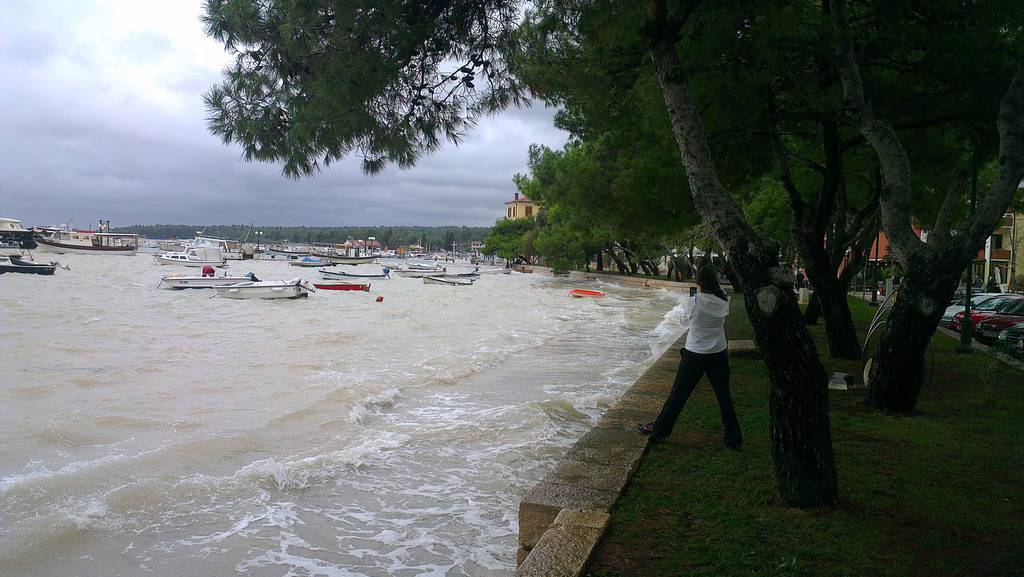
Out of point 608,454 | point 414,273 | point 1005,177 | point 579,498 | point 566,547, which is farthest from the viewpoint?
point 414,273

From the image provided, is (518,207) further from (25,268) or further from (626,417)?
(626,417)


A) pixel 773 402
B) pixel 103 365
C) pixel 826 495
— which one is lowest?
pixel 103 365

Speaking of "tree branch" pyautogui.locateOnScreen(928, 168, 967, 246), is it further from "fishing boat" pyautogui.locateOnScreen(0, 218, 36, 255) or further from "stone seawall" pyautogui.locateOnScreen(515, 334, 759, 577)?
"fishing boat" pyautogui.locateOnScreen(0, 218, 36, 255)

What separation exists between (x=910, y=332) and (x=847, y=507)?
9.61 ft

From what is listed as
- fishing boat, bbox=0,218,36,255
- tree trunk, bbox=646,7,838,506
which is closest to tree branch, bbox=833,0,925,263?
tree trunk, bbox=646,7,838,506

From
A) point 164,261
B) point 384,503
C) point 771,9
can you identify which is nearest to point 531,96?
point 771,9

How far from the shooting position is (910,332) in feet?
21.0

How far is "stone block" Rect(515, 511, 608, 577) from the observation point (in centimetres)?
333

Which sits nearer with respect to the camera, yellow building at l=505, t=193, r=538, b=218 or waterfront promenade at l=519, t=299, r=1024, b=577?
waterfront promenade at l=519, t=299, r=1024, b=577

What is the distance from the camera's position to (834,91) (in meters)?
8.77

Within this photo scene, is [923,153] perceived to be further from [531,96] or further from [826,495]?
[826,495]

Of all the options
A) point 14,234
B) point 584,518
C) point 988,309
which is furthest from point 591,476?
point 14,234

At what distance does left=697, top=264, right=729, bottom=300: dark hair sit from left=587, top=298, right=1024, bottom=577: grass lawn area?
1376mm

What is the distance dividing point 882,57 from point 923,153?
289cm
